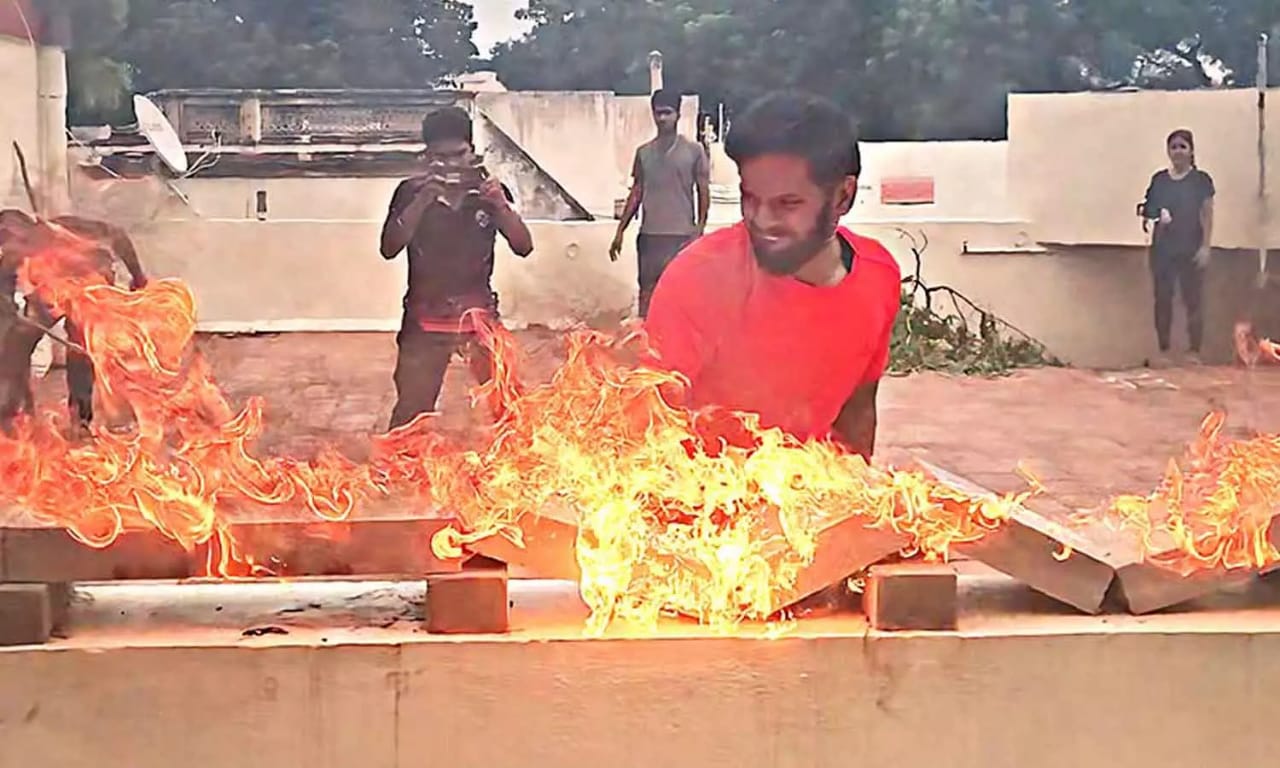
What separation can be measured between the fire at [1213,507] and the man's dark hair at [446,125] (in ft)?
5.70

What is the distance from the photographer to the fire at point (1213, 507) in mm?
3043

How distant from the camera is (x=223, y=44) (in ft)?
10.2

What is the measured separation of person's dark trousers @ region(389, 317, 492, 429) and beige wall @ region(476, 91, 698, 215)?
1.41 feet

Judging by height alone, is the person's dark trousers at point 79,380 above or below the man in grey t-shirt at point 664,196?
below

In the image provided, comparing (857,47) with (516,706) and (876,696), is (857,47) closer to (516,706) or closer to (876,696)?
(876,696)

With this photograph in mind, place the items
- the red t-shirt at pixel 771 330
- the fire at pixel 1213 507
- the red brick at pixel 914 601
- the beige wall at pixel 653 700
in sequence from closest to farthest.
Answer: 1. the beige wall at pixel 653 700
2. the red brick at pixel 914 601
3. the fire at pixel 1213 507
4. the red t-shirt at pixel 771 330

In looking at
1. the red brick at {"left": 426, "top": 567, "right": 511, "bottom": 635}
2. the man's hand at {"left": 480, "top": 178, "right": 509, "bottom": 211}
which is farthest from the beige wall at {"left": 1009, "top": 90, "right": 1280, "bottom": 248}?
the red brick at {"left": 426, "top": 567, "right": 511, "bottom": 635}

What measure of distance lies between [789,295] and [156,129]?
4.86 feet

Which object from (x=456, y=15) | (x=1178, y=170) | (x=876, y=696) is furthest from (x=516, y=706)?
(x=1178, y=170)

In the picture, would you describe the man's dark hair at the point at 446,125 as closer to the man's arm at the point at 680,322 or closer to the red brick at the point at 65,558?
the man's arm at the point at 680,322

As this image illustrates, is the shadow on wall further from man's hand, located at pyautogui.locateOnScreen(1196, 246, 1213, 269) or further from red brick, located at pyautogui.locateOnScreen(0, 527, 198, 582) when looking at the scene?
man's hand, located at pyautogui.locateOnScreen(1196, 246, 1213, 269)

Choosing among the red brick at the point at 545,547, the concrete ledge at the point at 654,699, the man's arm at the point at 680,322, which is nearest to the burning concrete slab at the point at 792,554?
the red brick at the point at 545,547

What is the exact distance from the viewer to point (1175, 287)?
3.11m

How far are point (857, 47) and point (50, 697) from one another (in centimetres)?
218
